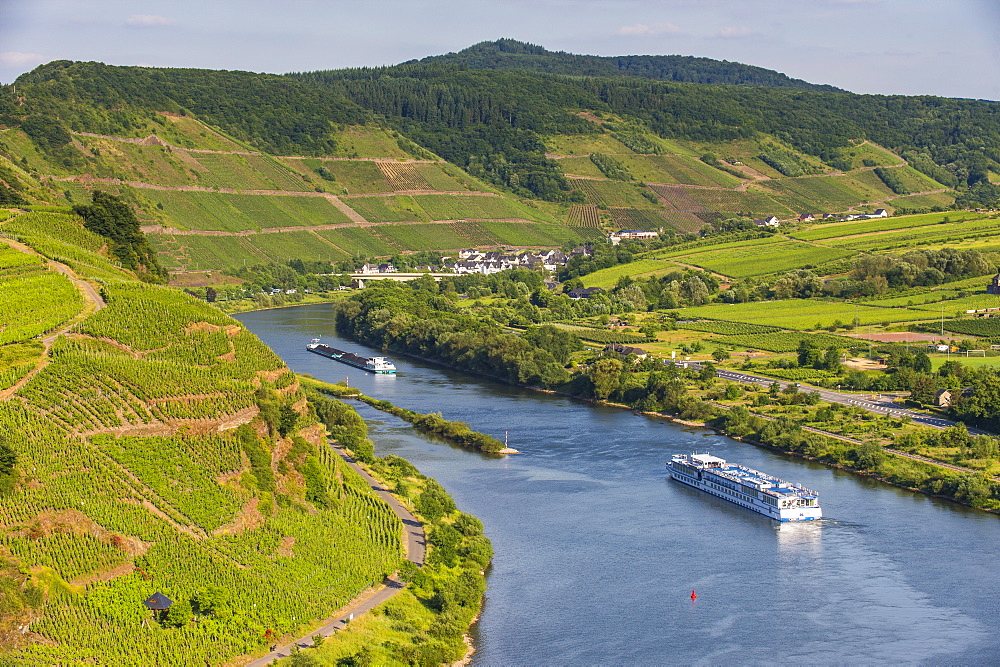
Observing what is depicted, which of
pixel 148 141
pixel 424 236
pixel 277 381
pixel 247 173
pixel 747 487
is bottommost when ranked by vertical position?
pixel 747 487

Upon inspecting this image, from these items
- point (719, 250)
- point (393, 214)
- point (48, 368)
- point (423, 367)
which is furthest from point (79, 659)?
point (393, 214)

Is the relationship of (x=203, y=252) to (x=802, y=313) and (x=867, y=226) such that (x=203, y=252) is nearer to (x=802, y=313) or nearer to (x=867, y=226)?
(x=802, y=313)

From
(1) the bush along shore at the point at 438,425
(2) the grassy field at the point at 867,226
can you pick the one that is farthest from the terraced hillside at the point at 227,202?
(1) the bush along shore at the point at 438,425

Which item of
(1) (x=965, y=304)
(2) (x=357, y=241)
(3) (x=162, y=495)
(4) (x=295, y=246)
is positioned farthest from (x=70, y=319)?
(2) (x=357, y=241)

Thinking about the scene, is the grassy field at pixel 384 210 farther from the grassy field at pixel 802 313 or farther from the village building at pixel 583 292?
the grassy field at pixel 802 313

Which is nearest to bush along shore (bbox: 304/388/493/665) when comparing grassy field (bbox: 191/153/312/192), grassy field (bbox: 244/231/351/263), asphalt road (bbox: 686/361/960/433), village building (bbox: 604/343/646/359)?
asphalt road (bbox: 686/361/960/433)
